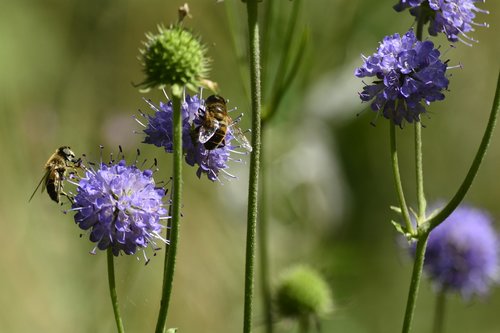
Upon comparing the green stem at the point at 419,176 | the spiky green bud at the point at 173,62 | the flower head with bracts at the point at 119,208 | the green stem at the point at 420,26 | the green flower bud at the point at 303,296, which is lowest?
the green flower bud at the point at 303,296

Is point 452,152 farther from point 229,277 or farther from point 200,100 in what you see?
point 200,100

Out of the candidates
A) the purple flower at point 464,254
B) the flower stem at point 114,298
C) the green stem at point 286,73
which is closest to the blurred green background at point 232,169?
the purple flower at point 464,254

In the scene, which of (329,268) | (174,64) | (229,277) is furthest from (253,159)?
(229,277)

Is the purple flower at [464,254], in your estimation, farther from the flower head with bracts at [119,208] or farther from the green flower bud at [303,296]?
the flower head with bracts at [119,208]

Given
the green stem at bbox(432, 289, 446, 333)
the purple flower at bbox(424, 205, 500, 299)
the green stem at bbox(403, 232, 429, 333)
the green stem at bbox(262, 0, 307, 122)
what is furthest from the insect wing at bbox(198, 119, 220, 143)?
the purple flower at bbox(424, 205, 500, 299)

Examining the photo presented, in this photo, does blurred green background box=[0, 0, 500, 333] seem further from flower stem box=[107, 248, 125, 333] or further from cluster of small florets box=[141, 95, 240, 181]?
flower stem box=[107, 248, 125, 333]

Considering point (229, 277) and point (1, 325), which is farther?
point (229, 277)
